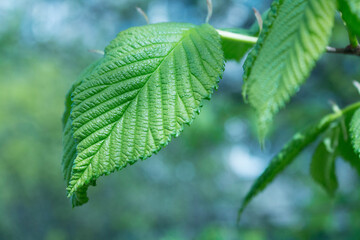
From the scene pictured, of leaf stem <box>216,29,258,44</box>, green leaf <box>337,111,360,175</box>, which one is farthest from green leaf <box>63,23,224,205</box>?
green leaf <box>337,111,360,175</box>

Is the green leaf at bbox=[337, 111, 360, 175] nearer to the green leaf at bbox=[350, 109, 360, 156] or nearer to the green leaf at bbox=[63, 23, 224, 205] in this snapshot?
the green leaf at bbox=[350, 109, 360, 156]

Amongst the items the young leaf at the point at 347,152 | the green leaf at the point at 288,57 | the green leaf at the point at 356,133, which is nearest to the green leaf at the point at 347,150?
the young leaf at the point at 347,152

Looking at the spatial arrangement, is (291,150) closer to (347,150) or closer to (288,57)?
(347,150)

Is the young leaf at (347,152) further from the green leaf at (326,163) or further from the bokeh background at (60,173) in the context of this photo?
the bokeh background at (60,173)

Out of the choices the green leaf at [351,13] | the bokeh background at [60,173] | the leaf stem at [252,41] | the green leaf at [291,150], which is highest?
the green leaf at [351,13]

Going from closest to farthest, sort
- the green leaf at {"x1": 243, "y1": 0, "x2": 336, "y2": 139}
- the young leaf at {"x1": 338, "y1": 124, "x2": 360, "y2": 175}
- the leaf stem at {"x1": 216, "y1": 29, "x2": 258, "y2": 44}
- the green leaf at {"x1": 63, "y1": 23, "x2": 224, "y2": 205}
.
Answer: the green leaf at {"x1": 243, "y1": 0, "x2": 336, "y2": 139}, the green leaf at {"x1": 63, "y1": 23, "x2": 224, "y2": 205}, the leaf stem at {"x1": 216, "y1": 29, "x2": 258, "y2": 44}, the young leaf at {"x1": 338, "y1": 124, "x2": 360, "y2": 175}

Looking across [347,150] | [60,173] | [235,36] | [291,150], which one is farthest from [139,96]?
[60,173]
